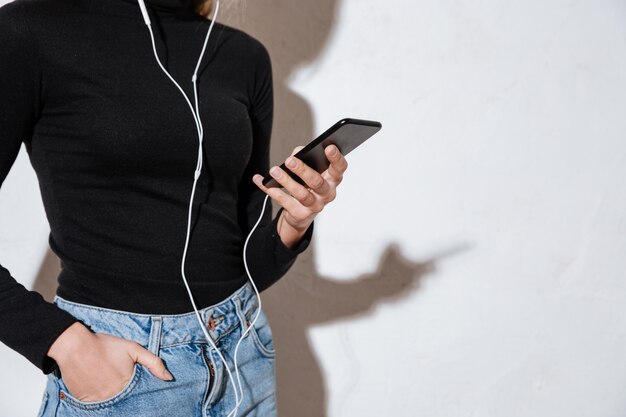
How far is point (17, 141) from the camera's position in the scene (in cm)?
68

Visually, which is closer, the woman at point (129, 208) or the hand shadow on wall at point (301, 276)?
the woman at point (129, 208)

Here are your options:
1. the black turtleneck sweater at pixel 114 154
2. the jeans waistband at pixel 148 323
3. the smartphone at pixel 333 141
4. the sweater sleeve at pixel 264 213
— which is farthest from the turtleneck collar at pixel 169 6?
the jeans waistband at pixel 148 323

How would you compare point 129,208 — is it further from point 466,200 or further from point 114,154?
point 466,200

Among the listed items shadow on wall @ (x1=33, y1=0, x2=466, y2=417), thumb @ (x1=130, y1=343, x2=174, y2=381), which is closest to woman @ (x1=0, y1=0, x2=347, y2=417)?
thumb @ (x1=130, y1=343, x2=174, y2=381)

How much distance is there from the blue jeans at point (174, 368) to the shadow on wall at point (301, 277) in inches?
22.5

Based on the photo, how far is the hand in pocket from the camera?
2.14 feet

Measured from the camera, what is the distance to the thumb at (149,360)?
673mm

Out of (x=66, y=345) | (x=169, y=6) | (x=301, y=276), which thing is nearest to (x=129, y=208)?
(x=66, y=345)

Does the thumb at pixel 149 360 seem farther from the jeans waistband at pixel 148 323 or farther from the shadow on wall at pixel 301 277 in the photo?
the shadow on wall at pixel 301 277

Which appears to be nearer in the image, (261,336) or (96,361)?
(96,361)

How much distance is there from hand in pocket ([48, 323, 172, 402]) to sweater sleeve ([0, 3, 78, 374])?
0.02m

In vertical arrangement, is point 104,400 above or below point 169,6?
below

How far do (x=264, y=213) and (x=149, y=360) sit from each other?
343 mm

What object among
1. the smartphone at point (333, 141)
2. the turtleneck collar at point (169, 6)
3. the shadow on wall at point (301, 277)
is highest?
the turtleneck collar at point (169, 6)
